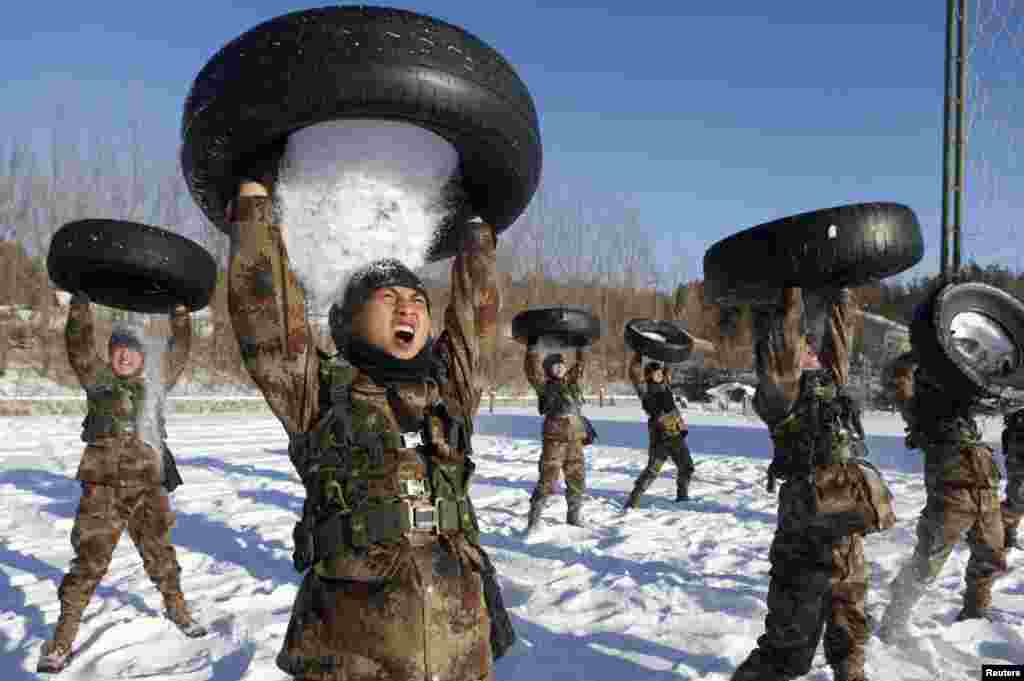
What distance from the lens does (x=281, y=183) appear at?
2.18 m

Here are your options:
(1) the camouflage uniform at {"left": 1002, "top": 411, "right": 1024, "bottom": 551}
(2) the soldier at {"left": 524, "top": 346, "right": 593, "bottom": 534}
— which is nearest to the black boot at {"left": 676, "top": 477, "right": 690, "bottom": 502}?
(2) the soldier at {"left": 524, "top": 346, "right": 593, "bottom": 534}

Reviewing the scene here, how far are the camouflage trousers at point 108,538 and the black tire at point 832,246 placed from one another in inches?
158

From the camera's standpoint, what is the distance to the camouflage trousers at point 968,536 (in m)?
4.27

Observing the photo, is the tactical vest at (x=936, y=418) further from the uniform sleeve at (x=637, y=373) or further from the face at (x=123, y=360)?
the face at (x=123, y=360)

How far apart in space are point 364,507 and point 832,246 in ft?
7.22

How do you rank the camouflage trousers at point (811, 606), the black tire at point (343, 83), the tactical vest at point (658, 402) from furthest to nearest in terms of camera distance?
the tactical vest at point (658, 402) < the camouflage trousers at point (811, 606) < the black tire at point (343, 83)

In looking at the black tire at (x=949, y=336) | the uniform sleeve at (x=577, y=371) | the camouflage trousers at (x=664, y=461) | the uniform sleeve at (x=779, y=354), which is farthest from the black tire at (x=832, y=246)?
the camouflage trousers at (x=664, y=461)

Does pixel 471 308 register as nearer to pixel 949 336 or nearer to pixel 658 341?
pixel 949 336

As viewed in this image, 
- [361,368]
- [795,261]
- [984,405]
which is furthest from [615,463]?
[361,368]

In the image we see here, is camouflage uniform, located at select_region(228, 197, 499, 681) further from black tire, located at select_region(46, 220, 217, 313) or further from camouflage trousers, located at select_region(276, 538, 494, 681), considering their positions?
black tire, located at select_region(46, 220, 217, 313)

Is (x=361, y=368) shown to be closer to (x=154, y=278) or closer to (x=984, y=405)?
(x=154, y=278)

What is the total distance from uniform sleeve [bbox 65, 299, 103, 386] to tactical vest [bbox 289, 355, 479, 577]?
2.83m

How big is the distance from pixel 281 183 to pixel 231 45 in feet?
1.55

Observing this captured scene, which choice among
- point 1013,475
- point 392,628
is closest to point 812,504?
point 392,628
